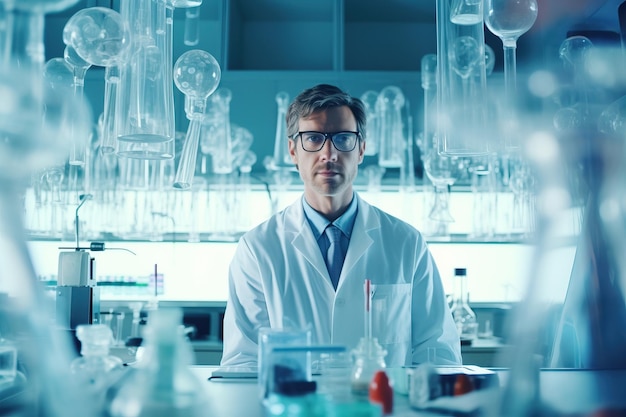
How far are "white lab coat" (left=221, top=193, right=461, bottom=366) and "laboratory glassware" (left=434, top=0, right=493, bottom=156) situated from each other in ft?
1.99

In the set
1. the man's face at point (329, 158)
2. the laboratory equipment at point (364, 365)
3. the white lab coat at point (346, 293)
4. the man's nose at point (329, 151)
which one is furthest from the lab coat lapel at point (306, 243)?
the laboratory equipment at point (364, 365)

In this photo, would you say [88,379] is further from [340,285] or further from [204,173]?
[204,173]

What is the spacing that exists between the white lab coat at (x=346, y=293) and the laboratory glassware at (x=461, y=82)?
61 centimetres

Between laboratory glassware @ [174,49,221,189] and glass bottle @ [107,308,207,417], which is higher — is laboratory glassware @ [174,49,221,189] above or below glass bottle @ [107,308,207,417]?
above

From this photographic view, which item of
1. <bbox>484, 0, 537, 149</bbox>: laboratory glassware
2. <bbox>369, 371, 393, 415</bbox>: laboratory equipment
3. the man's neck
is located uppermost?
<bbox>484, 0, 537, 149</bbox>: laboratory glassware

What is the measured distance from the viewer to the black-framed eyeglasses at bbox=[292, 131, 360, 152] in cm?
183

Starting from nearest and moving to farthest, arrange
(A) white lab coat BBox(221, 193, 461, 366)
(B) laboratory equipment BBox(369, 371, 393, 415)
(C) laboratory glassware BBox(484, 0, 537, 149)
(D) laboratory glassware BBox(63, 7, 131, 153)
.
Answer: (B) laboratory equipment BBox(369, 371, 393, 415) < (D) laboratory glassware BBox(63, 7, 131, 153) < (C) laboratory glassware BBox(484, 0, 537, 149) < (A) white lab coat BBox(221, 193, 461, 366)

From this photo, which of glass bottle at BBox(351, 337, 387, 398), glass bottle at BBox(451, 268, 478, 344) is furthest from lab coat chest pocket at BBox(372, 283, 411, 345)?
glass bottle at BBox(451, 268, 478, 344)

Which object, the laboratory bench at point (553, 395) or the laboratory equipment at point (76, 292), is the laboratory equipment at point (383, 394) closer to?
the laboratory bench at point (553, 395)

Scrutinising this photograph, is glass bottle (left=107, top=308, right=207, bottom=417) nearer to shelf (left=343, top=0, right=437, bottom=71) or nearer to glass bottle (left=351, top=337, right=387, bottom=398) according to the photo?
glass bottle (left=351, top=337, right=387, bottom=398)

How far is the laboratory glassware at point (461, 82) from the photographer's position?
1.37 m

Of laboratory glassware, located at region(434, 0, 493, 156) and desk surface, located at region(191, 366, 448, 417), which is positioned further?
laboratory glassware, located at region(434, 0, 493, 156)

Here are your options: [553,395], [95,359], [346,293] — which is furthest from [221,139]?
[553,395]

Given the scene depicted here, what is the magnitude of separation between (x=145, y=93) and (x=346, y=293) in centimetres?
87
